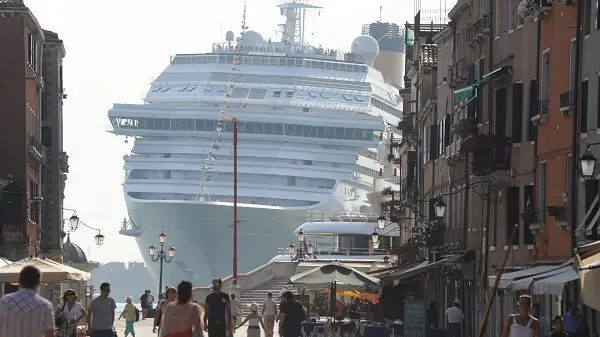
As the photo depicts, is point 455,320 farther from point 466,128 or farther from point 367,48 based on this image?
point 367,48

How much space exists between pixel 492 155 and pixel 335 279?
5217mm

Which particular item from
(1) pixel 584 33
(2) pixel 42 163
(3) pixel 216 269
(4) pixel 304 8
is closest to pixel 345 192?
(3) pixel 216 269

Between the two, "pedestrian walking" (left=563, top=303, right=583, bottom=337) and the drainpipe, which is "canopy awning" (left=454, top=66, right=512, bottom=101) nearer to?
the drainpipe

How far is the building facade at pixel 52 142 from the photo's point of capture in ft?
210

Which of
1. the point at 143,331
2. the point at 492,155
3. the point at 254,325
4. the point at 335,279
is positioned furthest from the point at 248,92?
the point at 254,325

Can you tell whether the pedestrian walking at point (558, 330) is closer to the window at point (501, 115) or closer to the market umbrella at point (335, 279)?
the window at point (501, 115)

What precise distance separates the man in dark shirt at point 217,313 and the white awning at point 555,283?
14.6ft

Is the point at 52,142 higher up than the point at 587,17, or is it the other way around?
the point at 52,142

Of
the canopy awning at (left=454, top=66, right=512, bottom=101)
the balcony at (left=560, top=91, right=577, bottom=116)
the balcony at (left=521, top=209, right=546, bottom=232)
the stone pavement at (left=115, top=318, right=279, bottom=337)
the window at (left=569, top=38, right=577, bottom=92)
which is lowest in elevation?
the stone pavement at (left=115, top=318, right=279, bottom=337)

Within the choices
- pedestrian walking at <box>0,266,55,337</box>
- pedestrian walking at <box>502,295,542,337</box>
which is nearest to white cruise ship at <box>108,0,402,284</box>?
pedestrian walking at <box>502,295,542,337</box>

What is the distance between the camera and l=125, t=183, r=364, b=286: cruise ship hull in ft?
389

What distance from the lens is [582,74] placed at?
102ft

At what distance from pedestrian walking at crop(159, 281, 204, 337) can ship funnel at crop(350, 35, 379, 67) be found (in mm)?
131521

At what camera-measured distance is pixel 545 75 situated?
3444 centimetres
